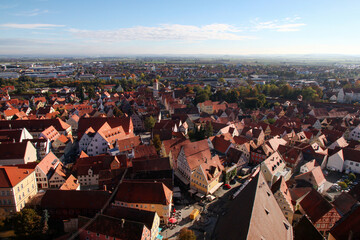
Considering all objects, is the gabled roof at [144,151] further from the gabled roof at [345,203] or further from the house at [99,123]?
the gabled roof at [345,203]

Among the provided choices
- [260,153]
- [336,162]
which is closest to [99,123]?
[260,153]

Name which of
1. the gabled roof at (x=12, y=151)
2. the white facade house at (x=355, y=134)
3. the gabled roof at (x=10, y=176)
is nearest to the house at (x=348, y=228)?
the gabled roof at (x=10, y=176)

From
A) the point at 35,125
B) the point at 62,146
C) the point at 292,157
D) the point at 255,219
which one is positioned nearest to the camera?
the point at 255,219

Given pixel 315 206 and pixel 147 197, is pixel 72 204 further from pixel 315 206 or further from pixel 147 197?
pixel 315 206

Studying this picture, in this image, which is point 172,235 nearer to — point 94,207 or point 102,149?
point 94,207

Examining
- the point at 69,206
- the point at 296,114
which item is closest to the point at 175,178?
the point at 69,206
